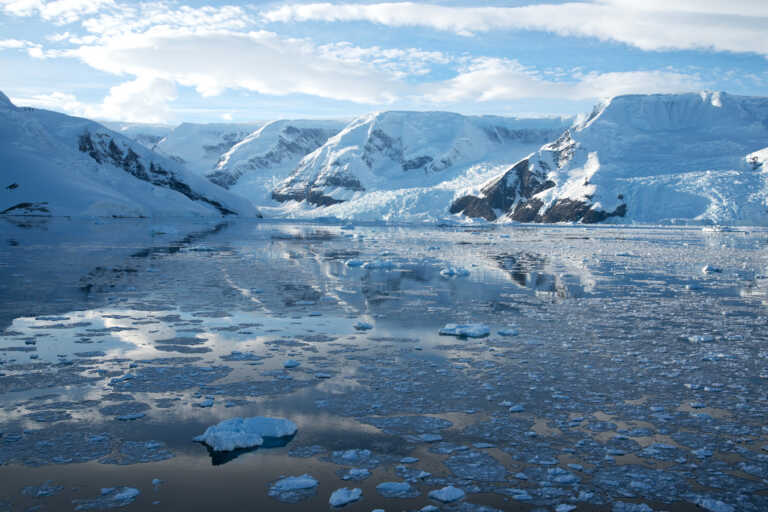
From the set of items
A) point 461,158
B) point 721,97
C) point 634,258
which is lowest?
point 634,258

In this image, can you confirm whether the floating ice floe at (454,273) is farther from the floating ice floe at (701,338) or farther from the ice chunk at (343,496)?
the ice chunk at (343,496)

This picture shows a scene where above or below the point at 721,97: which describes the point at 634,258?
below

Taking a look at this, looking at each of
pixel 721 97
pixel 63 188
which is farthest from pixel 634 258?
pixel 721 97

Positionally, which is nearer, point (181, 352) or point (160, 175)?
point (181, 352)

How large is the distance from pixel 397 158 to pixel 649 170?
306 feet

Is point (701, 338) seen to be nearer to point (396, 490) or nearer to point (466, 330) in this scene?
point (466, 330)

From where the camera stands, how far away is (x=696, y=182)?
304ft

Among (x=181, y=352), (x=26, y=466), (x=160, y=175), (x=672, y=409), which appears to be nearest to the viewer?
(x=26, y=466)

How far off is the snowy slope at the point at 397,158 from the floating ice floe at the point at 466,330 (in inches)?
5135

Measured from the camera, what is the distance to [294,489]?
5.07m

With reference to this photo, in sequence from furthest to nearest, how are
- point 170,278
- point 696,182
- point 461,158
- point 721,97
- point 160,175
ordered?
point 461,158 → point 721,97 → point 160,175 → point 696,182 → point 170,278

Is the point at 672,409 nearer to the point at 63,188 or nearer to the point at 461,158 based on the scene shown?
the point at 63,188

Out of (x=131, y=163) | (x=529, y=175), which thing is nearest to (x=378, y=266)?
(x=131, y=163)

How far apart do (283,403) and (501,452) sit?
276cm
